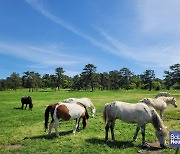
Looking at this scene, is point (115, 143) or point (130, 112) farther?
point (130, 112)

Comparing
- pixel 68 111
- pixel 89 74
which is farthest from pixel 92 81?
pixel 68 111

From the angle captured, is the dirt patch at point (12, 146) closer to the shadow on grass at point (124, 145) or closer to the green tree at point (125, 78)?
the shadow on grass at point (124, 145)

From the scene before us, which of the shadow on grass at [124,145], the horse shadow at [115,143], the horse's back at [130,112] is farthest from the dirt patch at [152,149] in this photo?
the horse's back at [130,112]

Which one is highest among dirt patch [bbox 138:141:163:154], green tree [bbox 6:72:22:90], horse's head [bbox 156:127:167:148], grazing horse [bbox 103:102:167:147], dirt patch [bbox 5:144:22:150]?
green tree [bbox 6:72:22:90]

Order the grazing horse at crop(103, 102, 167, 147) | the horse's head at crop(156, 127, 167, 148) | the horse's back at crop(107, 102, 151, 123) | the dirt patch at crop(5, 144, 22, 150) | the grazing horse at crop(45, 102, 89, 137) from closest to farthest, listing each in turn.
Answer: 1. the dirt patch at crop(5, 144, 22, 150)
2. the horse's head at crop(156, 127, 167, 148)
3. the grazing horse at crop(103, 102, 167, 147)
4. the horse's back at crop(107, 102, 151, 123)
5. the grazing horse at crop(45, 102, 89, 137)

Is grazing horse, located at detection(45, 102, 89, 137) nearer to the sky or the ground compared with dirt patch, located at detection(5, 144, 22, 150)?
nearer to the sky

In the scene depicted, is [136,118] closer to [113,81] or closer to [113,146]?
[113,146]

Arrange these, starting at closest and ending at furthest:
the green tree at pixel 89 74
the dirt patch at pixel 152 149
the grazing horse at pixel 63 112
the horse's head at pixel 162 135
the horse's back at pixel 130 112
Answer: the dirt patch at pixel 152 149, the horse's head at pixel 162 135, the horse's back at pixel 130 112, the grazing horse at pixel 63 112, the green tree at pixel 89 74

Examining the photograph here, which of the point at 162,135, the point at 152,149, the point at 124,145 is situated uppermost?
the point at 162,135

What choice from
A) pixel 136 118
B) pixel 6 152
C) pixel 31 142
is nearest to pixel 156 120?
pixel 136 118

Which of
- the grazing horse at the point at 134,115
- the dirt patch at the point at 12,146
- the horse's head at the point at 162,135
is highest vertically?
the grazing horse at the point at 134,115

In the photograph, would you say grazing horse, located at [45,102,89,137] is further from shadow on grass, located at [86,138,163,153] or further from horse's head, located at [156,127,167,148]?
horse's head, located at [156,127,167,148]

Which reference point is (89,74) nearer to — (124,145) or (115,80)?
(115,80)

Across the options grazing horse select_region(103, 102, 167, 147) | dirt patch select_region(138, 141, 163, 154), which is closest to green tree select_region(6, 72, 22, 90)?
grazing horse select_region(103, 102, 167, 147)
